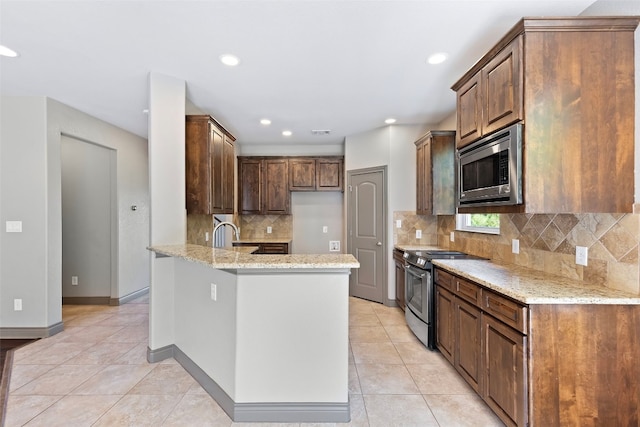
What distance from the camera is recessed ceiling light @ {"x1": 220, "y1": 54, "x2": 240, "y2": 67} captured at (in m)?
2.38

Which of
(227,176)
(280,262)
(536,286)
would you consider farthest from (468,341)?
(227,176)

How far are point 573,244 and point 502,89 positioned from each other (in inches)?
45.2

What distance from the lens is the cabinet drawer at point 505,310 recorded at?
5.30 ft

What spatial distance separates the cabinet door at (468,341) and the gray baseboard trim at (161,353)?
247 cm

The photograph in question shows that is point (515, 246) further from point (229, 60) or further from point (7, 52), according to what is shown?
point (7, 52)

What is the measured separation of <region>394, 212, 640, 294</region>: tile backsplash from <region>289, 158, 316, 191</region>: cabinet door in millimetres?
2998

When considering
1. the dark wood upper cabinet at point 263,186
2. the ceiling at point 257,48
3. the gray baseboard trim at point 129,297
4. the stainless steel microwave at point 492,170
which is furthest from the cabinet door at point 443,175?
the gray baseboard trim at point 129,297

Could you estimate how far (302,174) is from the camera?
534cm

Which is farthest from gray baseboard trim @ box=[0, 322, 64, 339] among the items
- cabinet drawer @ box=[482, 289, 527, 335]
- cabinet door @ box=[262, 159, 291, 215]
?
cabinet drawer @ box=[482, 289, 527, 335]

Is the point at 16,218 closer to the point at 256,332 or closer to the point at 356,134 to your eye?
the point at 256,332

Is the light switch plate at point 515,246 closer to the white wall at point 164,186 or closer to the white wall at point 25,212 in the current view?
the white wall at point 164,186

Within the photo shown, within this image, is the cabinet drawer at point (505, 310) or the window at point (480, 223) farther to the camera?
Answer: the window at point (480, 223)

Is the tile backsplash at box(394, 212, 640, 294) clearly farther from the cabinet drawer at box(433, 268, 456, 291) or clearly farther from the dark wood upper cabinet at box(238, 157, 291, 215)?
the dark wood upper cabinet at box(238, 157, 291, 215)

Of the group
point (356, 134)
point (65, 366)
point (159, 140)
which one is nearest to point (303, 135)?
point (356, 134)
